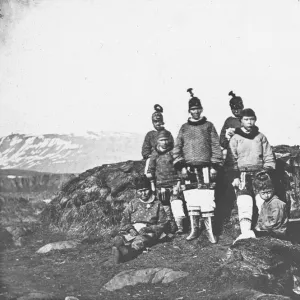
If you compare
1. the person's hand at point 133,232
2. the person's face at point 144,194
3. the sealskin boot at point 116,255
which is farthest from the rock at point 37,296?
the person's face at point 144,194

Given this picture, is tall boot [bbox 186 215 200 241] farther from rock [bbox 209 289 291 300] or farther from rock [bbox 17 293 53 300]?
rock [bbox 17 293 53 300]

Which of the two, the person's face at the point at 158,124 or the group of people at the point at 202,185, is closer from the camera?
the group of people at the point at 202,185

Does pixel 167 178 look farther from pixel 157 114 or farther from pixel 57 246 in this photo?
pixel 57 246

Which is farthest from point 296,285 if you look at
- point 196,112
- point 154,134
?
point 154,134

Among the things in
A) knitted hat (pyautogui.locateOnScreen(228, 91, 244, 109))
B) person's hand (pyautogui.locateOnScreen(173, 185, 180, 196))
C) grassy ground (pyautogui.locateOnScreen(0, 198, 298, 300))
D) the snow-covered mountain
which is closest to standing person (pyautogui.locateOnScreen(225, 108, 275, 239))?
knitted hat (pyautogui.locateOnScreen(228, 91, 244, 109))

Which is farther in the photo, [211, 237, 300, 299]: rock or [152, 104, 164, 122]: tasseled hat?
[152, 104, 164, 122]: tasseled hat

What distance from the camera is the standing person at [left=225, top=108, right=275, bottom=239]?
5777mm

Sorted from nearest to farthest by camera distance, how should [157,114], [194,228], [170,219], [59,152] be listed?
[194,228] < [170,219] < [157,114] < [59,152]

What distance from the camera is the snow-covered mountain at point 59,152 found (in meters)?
7.05

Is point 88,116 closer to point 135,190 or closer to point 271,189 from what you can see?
point 135,190

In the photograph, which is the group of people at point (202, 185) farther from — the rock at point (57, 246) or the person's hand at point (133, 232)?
the rock at point (57, 246)

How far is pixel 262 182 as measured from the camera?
573 cm

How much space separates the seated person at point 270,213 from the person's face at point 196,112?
105 cm

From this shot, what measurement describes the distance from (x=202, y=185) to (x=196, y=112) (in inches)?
35.4
